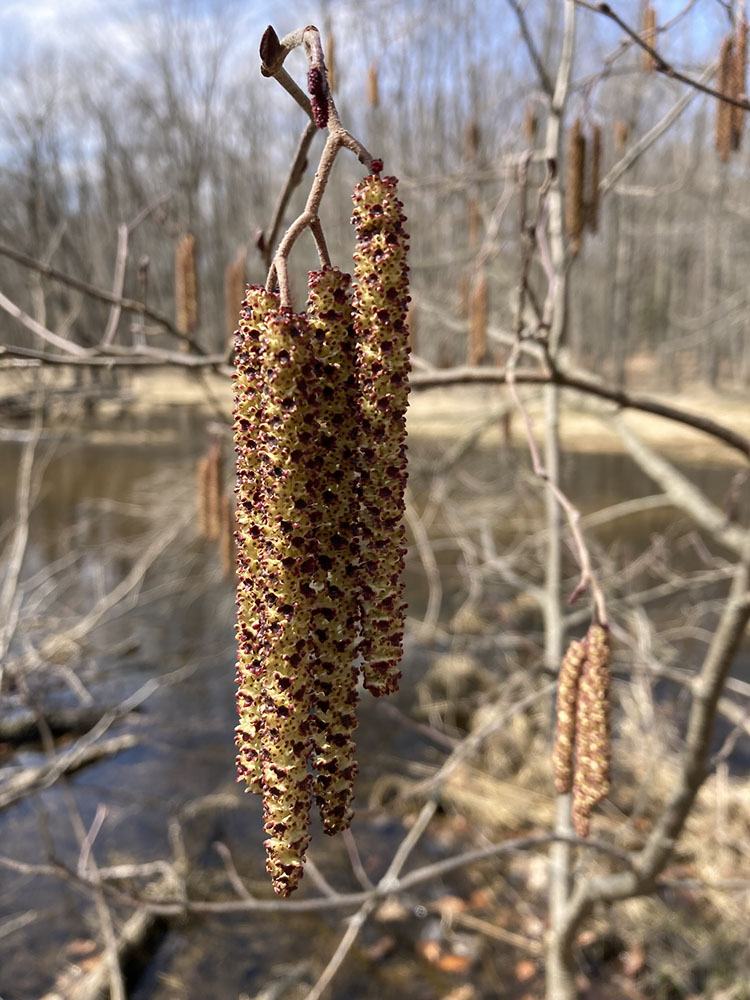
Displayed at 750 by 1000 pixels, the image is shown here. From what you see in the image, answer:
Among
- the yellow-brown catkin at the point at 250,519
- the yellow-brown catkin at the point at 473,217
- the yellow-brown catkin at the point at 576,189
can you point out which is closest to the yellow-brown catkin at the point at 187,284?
the yellow-brown catkin at the point at 576,189

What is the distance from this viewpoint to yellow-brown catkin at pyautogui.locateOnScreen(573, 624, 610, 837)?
1178 mm

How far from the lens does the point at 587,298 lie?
27172mm

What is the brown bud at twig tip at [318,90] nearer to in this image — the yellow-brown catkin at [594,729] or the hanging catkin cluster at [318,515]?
the hanging catkin cluster at [318,515]

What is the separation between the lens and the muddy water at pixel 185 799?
4469mm

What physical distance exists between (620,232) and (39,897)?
65.2ft

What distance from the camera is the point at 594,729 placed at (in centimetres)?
118

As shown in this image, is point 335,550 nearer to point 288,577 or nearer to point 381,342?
point 288,577

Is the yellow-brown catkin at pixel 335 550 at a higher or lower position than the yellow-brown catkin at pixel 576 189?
lower

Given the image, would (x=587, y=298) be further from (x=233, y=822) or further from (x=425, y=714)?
(x=233, y=822)

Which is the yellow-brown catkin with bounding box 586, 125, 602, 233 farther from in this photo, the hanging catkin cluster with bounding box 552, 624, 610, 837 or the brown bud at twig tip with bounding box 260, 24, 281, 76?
the brown bud at twig tip with bounding box 260, 24, 281, 76

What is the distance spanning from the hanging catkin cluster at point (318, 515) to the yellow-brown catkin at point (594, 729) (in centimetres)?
51

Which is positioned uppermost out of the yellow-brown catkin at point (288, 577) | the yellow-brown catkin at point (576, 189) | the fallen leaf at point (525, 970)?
the yellow-brown catkin at point (576, 189)

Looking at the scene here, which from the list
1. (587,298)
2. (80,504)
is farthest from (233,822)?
(587,298)

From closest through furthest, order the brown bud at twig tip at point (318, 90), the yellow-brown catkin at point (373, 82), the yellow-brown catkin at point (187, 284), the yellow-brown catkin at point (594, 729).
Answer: the brown bud at twig tip at point (318, 90)
the yellow-brown catkin at point (594, 729)
the yellow-brown catkin at point (187, 284)
the yellow-brown catkin at point (373, 82)
